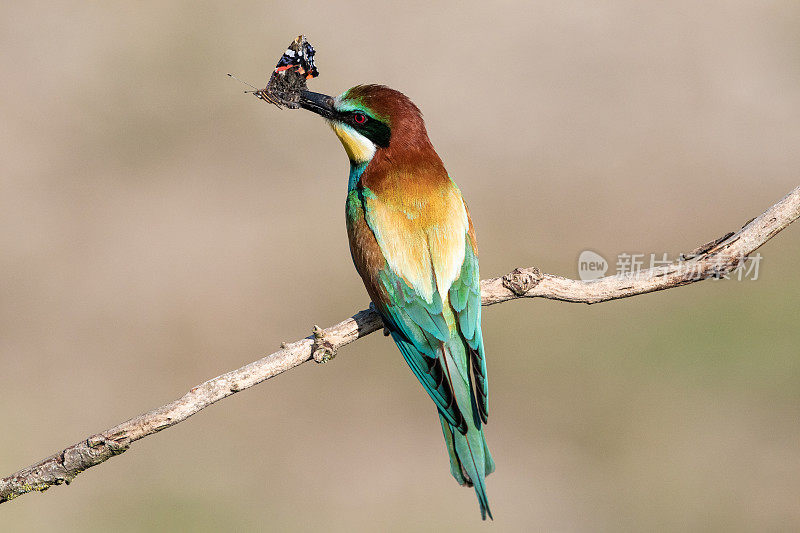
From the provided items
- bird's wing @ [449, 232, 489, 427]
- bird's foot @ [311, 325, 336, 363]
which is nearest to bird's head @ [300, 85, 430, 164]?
bird's wing @ [449, 232, 489, 427]

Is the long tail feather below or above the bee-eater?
below

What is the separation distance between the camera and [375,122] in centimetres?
349

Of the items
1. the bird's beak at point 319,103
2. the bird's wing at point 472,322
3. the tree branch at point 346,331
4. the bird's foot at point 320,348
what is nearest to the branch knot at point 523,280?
the tree branch at point 346,331

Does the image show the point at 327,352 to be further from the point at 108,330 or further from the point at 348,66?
the point at 348,66

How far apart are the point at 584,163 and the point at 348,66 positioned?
83.7 inches

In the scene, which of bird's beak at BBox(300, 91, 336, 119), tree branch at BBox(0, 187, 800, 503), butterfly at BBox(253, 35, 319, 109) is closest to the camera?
tree branch at BBox(0, 187, 800, 503)

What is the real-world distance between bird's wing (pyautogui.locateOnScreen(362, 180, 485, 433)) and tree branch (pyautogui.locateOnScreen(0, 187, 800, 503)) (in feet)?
0.36

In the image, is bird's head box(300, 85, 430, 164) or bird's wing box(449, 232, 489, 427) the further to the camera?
bird's head box(300, 85, 430, 164)

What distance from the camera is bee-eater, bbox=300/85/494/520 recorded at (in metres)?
3.23

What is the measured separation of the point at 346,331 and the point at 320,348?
185mm

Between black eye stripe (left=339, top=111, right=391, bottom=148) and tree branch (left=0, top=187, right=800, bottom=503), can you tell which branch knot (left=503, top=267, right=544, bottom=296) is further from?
black eye stripe (left=339, top=111, right=391, bottom=148)

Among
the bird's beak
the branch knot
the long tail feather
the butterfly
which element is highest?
the butterfly

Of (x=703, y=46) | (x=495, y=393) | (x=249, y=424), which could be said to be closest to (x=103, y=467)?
(x=249, y=424)

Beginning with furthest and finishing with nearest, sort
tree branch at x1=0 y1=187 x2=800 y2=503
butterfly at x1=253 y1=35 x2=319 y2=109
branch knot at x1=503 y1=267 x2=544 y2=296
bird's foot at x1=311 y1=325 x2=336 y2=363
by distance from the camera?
butterfly at x1=253 y1=35 x2=319 y2=109 < branch knot at x1=503 y1=267 x2=544 y2=296 < bird's foot at x1=311 y1=325 x2=336 y2=363 < tree branch at x1=0 y1=187 x2=800 y2=503
